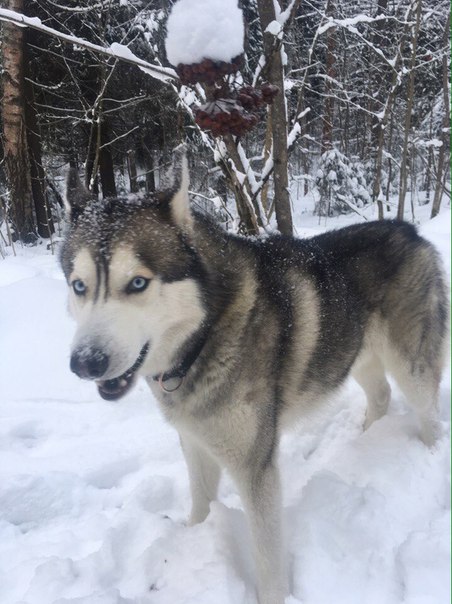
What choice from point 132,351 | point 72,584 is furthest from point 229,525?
point 132,351

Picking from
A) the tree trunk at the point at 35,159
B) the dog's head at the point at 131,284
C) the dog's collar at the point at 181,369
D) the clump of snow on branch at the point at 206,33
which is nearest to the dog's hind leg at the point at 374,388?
the dog's collar at the point at 181,369

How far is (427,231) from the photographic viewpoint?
9.69ft

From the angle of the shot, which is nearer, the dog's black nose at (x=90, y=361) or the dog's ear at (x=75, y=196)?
the dog's black nose at (x=90, y=361)

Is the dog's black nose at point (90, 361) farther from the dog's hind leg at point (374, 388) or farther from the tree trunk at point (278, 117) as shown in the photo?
the tree trunk at point (278, 117)

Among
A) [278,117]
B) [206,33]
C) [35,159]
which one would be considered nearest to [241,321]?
[206,33]

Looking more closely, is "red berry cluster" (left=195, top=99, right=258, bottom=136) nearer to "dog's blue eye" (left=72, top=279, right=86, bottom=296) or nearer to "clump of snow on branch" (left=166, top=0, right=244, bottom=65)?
"clump of snow on branch" (left=166, top=0, right=244, bottom=65)

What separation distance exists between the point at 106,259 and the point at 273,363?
32.2 inches

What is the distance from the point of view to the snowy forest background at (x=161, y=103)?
7.16m

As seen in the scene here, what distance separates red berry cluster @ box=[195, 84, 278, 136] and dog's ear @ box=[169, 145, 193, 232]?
0.76m

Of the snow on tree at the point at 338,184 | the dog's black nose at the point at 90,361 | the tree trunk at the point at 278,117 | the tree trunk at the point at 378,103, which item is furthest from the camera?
the snow on tree at the point at 338,184

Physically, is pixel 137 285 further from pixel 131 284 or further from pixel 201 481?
pixel 201 481

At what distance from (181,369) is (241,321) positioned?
315mm

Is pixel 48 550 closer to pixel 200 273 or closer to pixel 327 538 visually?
pixel 327 538

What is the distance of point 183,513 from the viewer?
2492mm
